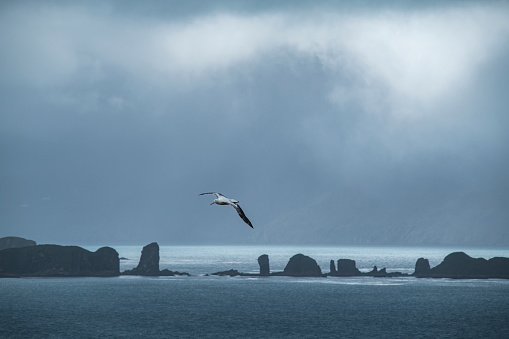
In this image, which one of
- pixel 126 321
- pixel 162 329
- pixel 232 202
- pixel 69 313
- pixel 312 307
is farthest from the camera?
pixel 312 307

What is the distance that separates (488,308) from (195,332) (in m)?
87.2

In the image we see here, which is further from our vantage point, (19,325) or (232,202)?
(19,325)

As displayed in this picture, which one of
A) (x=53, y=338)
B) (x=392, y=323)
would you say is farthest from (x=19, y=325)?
(x=392, y=323)

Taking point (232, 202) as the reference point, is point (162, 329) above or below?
below

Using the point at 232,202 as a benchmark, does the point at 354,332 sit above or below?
below

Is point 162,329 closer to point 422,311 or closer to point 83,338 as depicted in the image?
point 83,338

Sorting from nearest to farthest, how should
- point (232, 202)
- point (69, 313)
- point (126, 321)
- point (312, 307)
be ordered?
point (232, 202) < point (126, 321) < point (69, 313) < point (312, 307)

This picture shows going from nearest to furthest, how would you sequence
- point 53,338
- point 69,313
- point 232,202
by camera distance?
point 232,202 < point 53,338 < point 69,313

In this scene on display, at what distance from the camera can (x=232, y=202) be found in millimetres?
46312

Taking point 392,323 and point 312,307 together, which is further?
point 312,307

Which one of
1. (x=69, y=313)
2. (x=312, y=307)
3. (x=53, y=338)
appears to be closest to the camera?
(x=53, y=338)

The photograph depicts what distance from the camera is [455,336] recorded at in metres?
146

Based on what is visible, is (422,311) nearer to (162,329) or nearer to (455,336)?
(455,336)

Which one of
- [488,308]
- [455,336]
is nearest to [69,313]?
[455,336]
